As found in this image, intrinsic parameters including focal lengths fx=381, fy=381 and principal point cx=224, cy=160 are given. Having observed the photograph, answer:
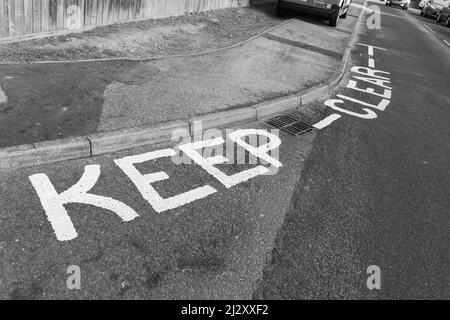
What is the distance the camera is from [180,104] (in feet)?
19.6

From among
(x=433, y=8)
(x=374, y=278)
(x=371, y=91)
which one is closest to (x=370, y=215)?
(x=374, y=278)

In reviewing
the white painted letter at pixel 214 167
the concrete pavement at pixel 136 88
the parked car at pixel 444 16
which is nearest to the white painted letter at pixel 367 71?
the concrete pavement at pixel 136 88

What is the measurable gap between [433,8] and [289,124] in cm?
3496

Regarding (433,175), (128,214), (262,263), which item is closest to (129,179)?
(128,214)

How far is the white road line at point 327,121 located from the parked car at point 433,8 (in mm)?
32190

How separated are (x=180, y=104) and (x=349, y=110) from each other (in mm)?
3603

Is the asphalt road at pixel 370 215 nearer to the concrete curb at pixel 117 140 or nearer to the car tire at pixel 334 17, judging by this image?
the concrete curb at pixel 117 140

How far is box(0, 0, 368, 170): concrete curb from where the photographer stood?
4.12m

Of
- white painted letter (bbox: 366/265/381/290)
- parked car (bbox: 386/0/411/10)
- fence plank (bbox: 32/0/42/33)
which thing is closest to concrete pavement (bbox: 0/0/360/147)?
fence plank (bbox: 32/0/42/33)

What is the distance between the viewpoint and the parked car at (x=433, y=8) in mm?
33156

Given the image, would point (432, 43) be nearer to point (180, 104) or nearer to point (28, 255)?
point (180, 104)

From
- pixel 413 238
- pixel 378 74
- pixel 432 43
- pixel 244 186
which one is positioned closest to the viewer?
pixel 413 238

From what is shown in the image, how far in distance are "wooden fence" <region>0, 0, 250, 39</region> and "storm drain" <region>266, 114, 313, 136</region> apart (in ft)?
15.3

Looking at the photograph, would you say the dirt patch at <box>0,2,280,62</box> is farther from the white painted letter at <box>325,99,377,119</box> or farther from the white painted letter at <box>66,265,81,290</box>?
the white painted letter at <box>66,265,81,290</box>
